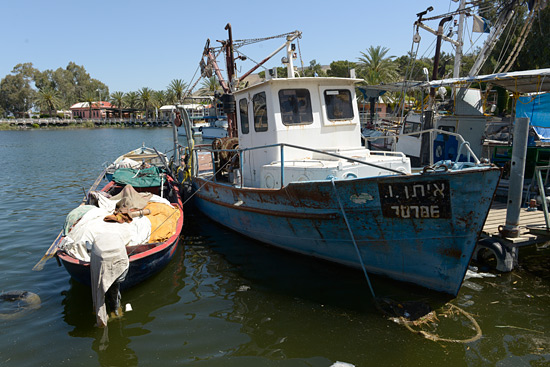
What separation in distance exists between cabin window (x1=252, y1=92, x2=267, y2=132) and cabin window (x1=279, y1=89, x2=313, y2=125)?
0.44 meters

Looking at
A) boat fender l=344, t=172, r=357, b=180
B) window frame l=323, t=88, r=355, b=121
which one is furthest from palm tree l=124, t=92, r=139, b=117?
boat fender l=344, t=172, r=357, b=180

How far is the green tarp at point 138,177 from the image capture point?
10914 millimetres

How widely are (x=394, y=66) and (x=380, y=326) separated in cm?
4131

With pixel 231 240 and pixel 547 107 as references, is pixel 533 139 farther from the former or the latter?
pixel 231 240

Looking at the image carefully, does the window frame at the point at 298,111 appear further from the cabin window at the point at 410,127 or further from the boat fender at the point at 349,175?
the cabin window at the point at 410,127

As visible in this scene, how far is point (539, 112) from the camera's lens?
9.35m

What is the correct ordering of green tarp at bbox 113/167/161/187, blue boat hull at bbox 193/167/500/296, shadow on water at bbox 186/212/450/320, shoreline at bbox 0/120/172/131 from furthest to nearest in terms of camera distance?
1. shoreline at bbox 0/120/172/131
2. green tarp at bbox 113/167/161/187
3. shadow on water at bbox 186/212/450/320
4. blue boat hull at bbox 193/167/500/296

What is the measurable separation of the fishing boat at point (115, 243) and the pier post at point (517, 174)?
6.16 meters

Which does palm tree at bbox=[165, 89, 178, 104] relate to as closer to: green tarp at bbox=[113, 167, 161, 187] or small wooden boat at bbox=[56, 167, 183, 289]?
green tarp at bbox=[113, 167, 161, 187]

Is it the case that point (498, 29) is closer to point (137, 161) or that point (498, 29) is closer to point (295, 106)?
point (295, 106)

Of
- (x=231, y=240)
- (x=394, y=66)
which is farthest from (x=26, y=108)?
(x=231, y=240)

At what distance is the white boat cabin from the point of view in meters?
7.28

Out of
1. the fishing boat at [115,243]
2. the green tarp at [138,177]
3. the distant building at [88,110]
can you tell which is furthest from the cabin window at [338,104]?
the distant building at [88,110]

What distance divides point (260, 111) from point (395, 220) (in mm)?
3813
